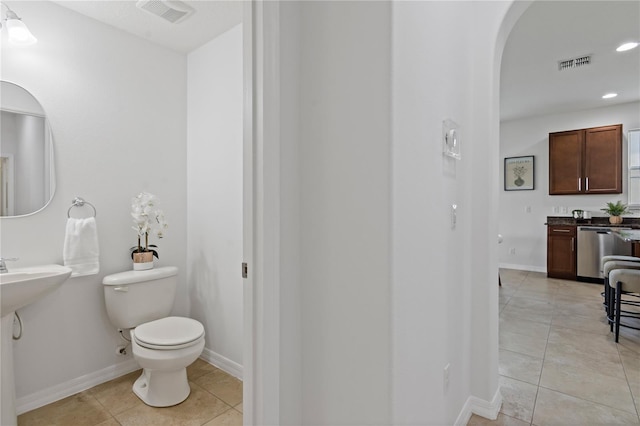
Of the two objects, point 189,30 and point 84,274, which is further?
point 189,30

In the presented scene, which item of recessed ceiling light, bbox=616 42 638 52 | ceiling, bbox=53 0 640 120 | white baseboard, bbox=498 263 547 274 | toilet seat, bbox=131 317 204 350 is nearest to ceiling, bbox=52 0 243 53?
ceiling, bbox=53 0 640 120

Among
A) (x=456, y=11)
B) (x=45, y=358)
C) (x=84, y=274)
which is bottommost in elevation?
(x=45, y=358)

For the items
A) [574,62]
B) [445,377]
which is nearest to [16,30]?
[445,377]

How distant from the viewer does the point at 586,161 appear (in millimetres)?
5039

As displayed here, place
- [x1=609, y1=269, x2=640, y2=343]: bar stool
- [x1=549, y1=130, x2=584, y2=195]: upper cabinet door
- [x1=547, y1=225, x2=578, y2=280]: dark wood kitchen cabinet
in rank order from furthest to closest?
[x1=549, y1=130, x2=584, y2=195]: upper cabinet door < [x1=547, y1=225, x2=578, y2=280]: dark wood kitchen cabinet < [x1=609, y1=269, x2=640, y2=343]: bar stool

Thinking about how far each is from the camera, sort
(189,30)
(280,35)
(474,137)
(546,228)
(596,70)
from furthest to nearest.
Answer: (546,228), (596,70), (189,30), (474,137), (280,35)

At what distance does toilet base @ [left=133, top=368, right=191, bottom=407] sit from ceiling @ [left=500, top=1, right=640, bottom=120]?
3.77 m

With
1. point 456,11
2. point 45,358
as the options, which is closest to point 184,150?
point 45,358

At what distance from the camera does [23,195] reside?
1933 millimetres

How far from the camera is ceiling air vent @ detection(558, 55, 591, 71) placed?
3.50m

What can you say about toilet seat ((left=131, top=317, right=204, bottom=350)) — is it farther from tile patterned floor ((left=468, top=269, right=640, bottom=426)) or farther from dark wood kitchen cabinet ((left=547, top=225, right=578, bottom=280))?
dark wood kitchen cabinet ((left=547, top=225, right=578, bottom=280))

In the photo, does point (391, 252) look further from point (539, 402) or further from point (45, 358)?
point (45, 358)

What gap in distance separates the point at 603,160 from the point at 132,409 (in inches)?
255

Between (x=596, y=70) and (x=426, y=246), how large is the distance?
417cm
